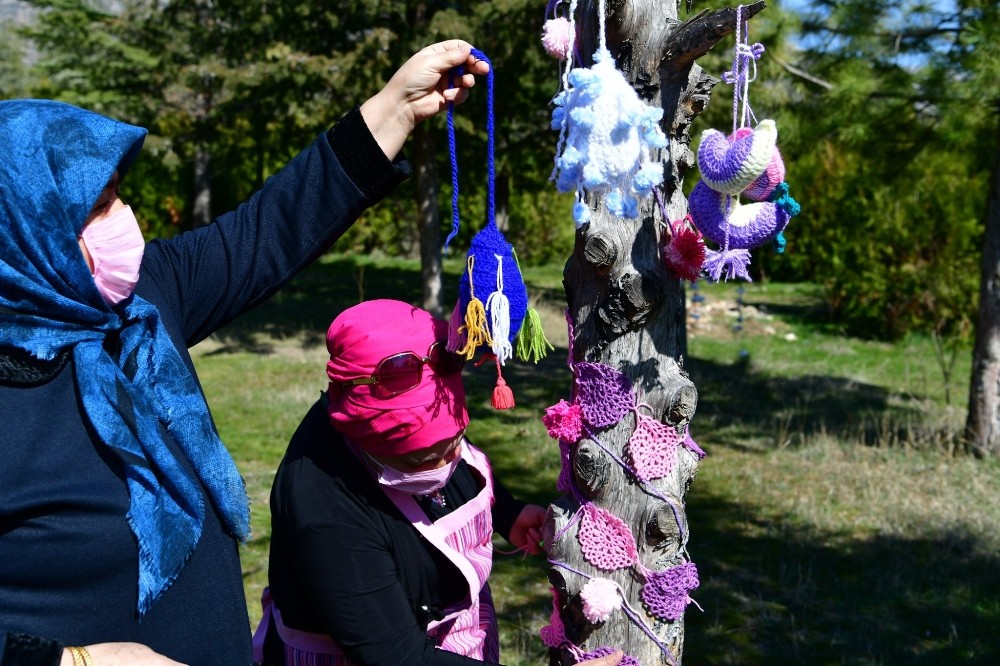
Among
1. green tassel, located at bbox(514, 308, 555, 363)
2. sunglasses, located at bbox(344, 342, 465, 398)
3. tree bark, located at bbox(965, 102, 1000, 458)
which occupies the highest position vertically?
green tassel, located at bbox(514, 308, 555, 363)

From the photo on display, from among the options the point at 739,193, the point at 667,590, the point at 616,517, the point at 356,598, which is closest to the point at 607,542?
the point at 616,517

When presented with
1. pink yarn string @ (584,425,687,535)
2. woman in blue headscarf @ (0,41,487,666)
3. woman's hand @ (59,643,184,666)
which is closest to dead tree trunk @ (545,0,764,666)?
pink yarn string @ (584,425,687,535)

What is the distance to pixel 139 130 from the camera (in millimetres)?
1577

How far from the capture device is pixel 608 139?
5.10ft

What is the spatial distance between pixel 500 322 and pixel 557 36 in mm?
571

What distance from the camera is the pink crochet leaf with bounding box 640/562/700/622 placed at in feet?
6.05

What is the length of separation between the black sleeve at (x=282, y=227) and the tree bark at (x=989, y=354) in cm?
515

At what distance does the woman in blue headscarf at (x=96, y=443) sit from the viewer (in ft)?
4.50

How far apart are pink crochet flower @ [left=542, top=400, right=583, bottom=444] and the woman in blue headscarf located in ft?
2.05

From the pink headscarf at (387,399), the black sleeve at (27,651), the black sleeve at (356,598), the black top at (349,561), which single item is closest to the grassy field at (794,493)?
the black top at (349,561)

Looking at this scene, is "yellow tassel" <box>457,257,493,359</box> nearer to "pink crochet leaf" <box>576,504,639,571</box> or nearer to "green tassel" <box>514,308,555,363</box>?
"green tassel" <box>514,308,555,363</box>

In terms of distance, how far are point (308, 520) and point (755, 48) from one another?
1.40m

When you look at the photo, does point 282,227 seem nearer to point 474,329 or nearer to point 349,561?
point 474,329

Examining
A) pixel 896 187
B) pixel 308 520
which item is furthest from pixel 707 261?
pixel 896 187
